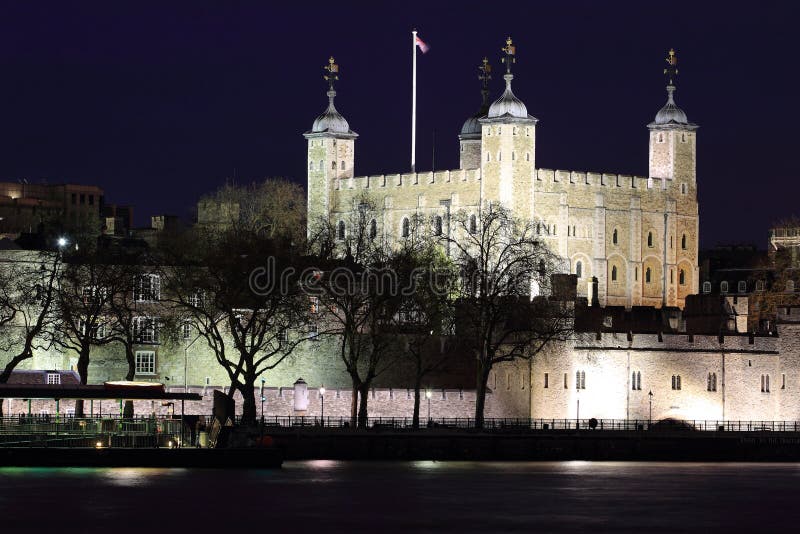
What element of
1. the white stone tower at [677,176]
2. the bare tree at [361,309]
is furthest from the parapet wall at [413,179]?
the bare tree at [361,309]

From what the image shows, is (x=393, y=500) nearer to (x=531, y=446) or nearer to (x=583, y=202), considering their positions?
(x=531, y=446)

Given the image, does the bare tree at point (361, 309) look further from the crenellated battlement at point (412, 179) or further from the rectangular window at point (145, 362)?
the crenellated battlement at point (412, 179)

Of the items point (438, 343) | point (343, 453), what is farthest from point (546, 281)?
point (343, 453)

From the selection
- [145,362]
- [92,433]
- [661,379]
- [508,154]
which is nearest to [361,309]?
[145,362]

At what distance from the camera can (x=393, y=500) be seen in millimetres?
61688

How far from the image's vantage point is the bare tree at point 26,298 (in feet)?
314

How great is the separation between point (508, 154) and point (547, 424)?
47.0m

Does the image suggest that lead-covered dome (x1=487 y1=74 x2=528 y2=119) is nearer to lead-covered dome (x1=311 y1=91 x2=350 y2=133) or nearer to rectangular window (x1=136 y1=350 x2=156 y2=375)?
lead-covered dome (x1=311 y1=91 x2=350 y2=133)

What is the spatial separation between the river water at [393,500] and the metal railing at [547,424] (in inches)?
600

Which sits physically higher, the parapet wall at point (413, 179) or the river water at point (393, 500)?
the parapet wall at point (413, 179)

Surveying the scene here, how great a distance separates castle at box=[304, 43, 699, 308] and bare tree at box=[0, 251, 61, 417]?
1456 inches

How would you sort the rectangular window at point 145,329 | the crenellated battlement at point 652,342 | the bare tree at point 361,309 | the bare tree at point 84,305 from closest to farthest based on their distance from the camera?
1. the bare tree at point 84,305
2. the bare tree at point 361,309
3. the rectangular window at point 145,329
4. the crenellated battlement at point 652,342

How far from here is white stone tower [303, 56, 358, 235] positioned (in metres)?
150

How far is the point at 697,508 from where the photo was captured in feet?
200
